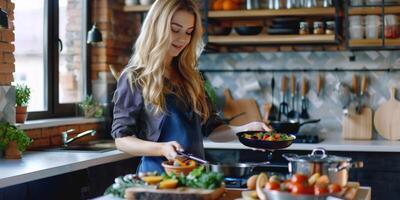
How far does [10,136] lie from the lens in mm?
3590

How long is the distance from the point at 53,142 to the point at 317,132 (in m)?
2.15

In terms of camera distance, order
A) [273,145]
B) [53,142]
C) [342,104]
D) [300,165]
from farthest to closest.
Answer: [342,104] < [53,142] < [273,145] < [300,165]

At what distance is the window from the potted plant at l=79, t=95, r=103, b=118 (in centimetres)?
8

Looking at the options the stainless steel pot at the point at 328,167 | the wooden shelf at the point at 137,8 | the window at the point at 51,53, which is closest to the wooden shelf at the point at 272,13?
the wooden shelf at the point at 137,8

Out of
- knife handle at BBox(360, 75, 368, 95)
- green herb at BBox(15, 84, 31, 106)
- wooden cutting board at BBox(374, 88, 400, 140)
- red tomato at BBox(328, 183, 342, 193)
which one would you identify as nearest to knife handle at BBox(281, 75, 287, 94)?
knife handle at BBox(360, 75, 368, 95)

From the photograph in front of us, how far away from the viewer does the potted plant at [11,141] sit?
3586mm

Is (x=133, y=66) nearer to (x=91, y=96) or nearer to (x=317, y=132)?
(x=91, y=96)

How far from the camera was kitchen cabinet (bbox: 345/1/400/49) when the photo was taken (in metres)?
4.75

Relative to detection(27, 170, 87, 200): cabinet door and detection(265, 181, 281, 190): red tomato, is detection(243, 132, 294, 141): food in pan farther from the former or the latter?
detection(27, 170, 87, 200): cabinet door

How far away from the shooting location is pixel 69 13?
16.2ft

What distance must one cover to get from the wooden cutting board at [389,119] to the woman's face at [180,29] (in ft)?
8.92

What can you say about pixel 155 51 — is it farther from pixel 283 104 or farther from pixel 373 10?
pixel 283 104

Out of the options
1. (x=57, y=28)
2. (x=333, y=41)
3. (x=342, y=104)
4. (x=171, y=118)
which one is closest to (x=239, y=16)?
(x=333, y=41)

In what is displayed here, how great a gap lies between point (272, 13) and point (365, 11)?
70cm
